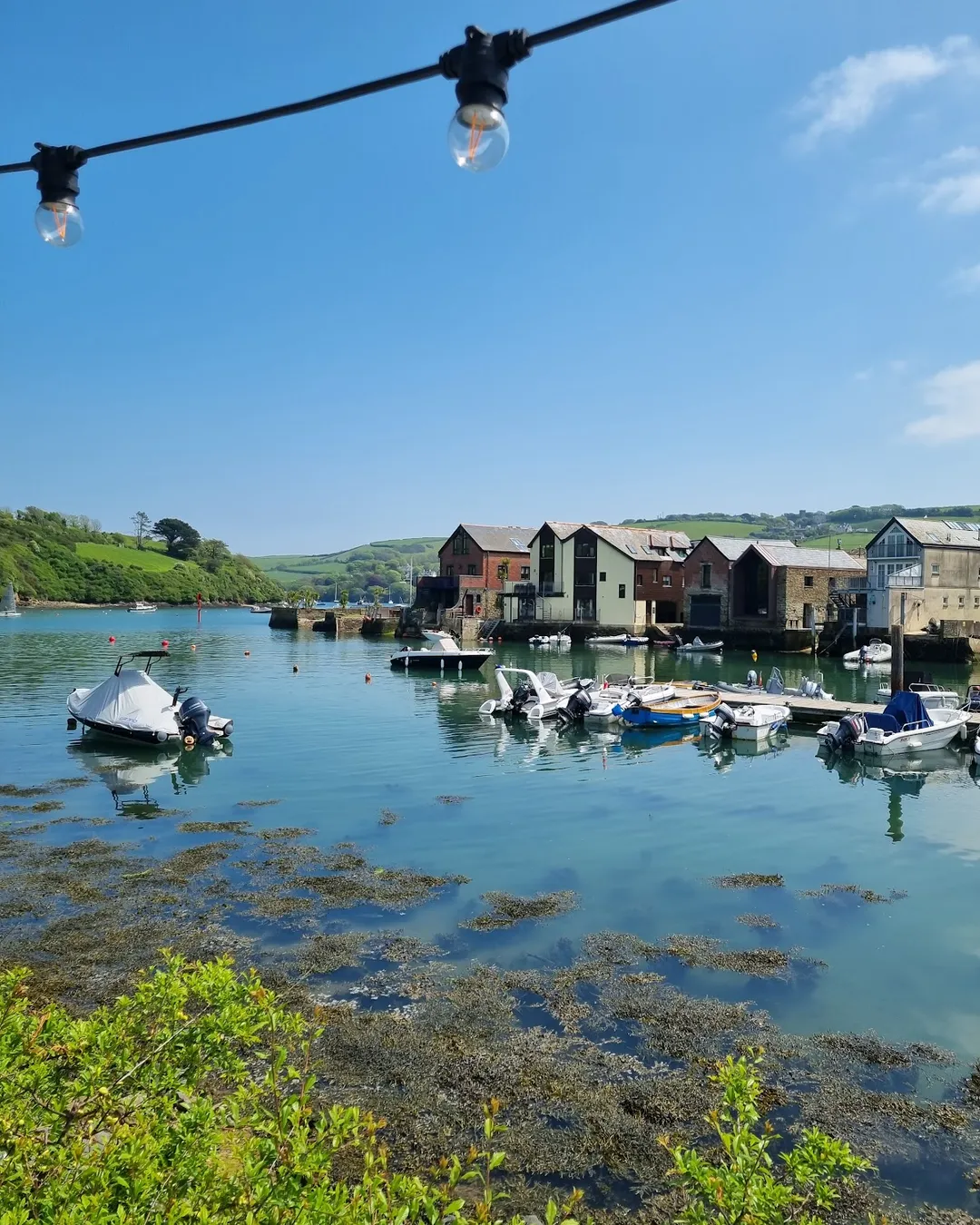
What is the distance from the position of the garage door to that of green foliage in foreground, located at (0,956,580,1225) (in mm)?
90815

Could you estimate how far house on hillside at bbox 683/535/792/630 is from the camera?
93688mm

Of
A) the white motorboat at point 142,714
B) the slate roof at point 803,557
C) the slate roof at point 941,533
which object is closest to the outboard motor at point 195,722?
the white motorboat at point 142,714

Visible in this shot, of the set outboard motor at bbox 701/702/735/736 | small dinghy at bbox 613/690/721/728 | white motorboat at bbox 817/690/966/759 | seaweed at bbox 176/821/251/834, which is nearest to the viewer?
seaweed at bbox 176/821/251/834

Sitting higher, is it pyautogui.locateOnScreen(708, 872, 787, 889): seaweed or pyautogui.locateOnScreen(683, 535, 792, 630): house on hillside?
pyautogui.locateOnScreen(683, 535, 792, 630): house on hillside

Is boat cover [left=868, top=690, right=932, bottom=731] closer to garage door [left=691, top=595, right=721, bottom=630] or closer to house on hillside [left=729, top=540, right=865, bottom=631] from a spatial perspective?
house on hillside [left=729, top=540, right=865, bottom=631]

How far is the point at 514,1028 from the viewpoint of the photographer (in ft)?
42.5

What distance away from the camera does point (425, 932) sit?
16719mm

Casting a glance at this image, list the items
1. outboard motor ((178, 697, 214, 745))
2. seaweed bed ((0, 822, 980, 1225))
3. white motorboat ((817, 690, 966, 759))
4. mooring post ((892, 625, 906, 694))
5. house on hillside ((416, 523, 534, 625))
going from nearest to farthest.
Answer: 1. seaweed bed ((0, 822, 980, 1225))
2. white motorboat ((817, 690, 966, 759))
3. outboard motor ((178, 697, 214, 745))
4. mooring post ((892, 625, 906, 694))
5. house on hillside ((416, 523, 534, 625))

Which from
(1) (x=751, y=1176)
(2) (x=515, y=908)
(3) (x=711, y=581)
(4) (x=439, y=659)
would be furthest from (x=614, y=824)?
(3) (x=711, y=581)

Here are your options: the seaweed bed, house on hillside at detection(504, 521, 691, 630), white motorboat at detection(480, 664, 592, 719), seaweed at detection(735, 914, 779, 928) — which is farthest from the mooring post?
house on hillside at detection(504, 521, 691, 630)

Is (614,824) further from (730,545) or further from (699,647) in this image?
(730,545)

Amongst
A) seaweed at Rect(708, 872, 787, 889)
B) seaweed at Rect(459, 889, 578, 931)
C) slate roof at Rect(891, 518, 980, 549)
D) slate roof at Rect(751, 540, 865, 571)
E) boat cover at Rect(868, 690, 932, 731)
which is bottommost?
seaweed at Rect(708, 872, 787, 889)

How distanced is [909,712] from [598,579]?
67.0 metres

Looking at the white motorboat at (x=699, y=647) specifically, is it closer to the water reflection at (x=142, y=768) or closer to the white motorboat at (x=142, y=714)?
the white motorboat at (x=142, y=714)
